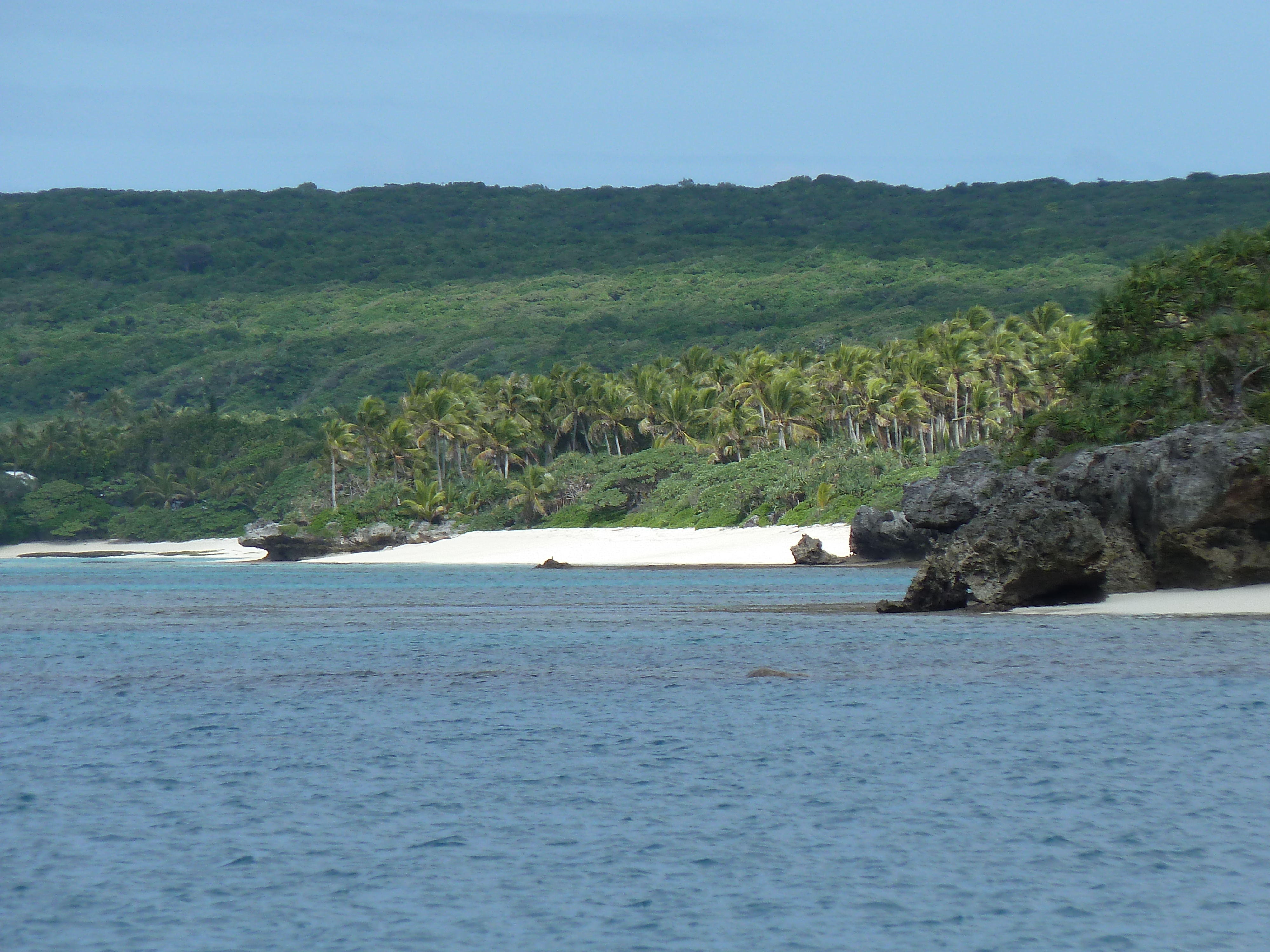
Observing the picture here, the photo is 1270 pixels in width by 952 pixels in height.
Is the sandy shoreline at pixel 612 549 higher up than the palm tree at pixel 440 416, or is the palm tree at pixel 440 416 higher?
the palm tree at pixel 440 416

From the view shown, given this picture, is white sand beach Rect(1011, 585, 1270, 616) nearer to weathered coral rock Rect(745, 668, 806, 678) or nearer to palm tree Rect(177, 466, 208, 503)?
weathered coral rock Rect(745, 668, 806, 678)

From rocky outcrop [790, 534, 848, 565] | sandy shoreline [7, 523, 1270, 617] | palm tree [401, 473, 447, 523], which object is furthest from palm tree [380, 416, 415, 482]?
rocky outcrop [790, 534, 848, 565]

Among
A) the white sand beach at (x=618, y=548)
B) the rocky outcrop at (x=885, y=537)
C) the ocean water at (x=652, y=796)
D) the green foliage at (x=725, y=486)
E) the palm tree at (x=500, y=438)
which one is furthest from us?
the palm tree at (x=500, y=438)

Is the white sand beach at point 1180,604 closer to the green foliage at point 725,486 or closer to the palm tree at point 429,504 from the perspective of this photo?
the green foliage at point 725,486

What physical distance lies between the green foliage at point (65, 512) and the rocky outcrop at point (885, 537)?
76.8 m

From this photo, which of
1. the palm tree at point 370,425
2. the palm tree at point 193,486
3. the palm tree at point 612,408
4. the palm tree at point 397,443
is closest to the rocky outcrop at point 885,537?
the palm tree at point 612,408

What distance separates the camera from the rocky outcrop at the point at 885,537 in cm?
6112

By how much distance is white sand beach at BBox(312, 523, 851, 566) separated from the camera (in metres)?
72.2

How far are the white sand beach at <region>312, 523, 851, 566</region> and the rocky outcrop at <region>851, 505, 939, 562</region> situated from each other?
349cm

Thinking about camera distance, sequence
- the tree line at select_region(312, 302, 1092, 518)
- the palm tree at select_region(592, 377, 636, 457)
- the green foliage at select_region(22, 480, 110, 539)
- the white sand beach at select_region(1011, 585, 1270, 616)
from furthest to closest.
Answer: the green foliage at select_region(22, 480, 110, 539) → the palm tree at select_region(592, 377, 636, 457) → the tree line at select_region(312, 302, 1092, 518) → the white sand beach at select_region(1011, 585, 1270, 616)

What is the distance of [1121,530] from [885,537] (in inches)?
1110

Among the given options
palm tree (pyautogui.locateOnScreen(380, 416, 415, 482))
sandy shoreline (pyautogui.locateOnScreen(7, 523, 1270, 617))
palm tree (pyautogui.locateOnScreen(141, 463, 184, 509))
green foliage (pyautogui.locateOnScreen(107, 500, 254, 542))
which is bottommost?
sandy shoreline (pyautogui.locateOnScreen(7, 523, 1270, 617))

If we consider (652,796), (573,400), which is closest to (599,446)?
(573,400)

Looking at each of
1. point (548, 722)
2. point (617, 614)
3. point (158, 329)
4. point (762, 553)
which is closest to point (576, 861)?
point (548, 722)
